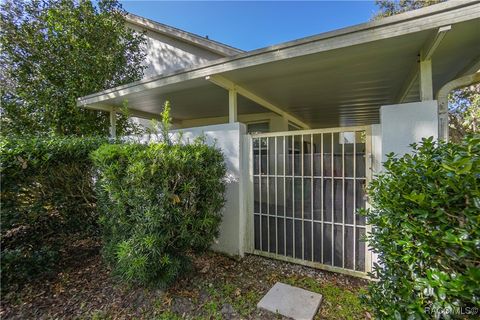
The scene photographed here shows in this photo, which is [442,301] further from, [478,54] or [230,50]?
[230,50]

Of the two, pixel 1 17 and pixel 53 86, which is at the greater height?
pixel 1 17

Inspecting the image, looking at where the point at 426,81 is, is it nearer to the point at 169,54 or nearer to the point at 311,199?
the point at 311,199

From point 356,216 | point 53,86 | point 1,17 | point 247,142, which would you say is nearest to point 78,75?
point 53,86

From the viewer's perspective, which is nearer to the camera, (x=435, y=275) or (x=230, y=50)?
(x=435, y=275)

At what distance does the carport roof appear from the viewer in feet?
7.38

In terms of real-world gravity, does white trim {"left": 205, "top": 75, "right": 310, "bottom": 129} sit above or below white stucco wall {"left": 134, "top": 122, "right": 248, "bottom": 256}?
above

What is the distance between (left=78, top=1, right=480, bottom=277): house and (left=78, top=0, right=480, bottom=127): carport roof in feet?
0.04

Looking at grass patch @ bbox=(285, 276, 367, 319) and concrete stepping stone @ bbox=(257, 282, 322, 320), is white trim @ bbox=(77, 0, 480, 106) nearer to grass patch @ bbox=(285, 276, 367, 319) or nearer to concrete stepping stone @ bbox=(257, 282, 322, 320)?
grass patch @ bbox=(285, 276, 367, 319)

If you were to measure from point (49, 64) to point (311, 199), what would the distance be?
7.91 metres

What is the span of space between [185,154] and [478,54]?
3.99 m

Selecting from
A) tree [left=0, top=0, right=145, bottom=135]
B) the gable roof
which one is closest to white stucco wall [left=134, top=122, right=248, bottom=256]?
tree [left=0, top=0, right=145, bottom=135]

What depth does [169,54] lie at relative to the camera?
873 centimetres

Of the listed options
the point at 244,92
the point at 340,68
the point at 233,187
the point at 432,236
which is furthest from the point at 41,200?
the point at 340,68

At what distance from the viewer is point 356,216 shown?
10.0 ft
